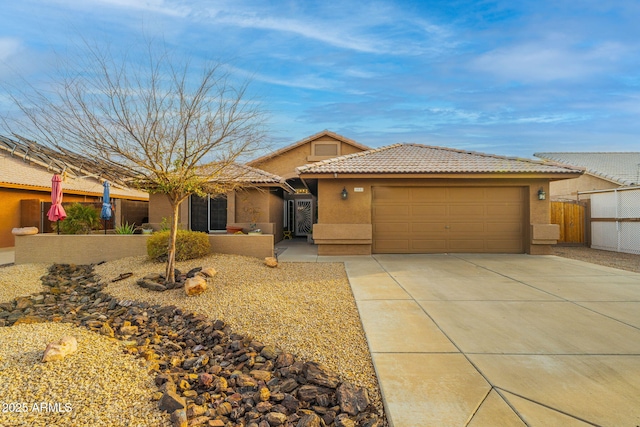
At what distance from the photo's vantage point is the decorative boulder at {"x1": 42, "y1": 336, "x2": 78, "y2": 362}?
3.43 meters

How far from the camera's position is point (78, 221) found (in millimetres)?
11828

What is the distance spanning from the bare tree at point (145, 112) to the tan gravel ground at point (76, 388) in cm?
362

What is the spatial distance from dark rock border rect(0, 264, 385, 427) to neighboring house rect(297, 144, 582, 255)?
6868 mm

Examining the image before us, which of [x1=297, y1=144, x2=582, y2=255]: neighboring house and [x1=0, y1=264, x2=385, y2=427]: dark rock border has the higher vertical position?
[x1=297, y1=144, x2=582, y2=255]: neighboring house

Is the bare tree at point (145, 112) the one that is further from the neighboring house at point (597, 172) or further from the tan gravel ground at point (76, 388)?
the neighboring house at point (597, 172)

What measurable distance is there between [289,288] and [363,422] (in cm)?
415

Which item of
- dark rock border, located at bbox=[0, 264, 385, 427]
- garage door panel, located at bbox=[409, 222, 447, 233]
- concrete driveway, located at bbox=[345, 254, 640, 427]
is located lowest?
dark rock border, located at bbox=[0, 264, 385, 427]

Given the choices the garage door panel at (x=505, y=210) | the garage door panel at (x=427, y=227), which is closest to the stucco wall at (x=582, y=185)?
the garage door panel at (x=505, y=210)

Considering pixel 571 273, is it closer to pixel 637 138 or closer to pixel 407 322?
pixel 407 322

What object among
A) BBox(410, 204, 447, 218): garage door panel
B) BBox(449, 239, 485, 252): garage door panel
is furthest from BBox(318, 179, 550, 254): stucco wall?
BBox(449, 239, 485, 252): garage door panel

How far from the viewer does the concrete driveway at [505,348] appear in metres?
2.73

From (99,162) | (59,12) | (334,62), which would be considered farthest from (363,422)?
(334,62)

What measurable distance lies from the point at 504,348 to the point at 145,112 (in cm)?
745

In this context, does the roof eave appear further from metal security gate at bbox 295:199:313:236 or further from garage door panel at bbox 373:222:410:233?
metal security gate at bbox 295:199:313:236
